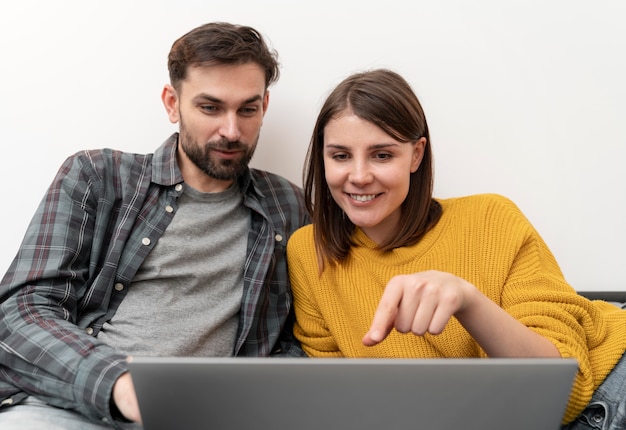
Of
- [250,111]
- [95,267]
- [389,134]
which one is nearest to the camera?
[389,134]

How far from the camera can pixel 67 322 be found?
3.86 feet

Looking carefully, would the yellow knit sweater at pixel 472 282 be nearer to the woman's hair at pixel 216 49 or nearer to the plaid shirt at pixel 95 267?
the plaid shirt at pixel 95 267

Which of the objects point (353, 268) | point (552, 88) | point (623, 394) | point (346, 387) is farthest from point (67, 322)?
point (552, 88)

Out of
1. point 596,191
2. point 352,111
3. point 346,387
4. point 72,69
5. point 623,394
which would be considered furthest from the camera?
point 596,191

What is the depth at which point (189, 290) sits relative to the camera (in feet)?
4.58

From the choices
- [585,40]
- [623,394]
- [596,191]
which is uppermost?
[585,40]

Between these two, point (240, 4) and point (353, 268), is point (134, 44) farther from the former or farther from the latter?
point (353, 268)

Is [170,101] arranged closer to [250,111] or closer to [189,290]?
[250,111]

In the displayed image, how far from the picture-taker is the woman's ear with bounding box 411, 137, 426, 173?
1.31 meters

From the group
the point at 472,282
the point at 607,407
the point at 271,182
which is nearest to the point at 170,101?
the point at 271,182

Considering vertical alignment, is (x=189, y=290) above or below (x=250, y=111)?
below

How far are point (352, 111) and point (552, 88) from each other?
0.73 m

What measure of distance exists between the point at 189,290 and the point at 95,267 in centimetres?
21

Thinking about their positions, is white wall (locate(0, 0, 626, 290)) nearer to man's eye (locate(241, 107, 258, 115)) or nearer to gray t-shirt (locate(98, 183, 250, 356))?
man's eye (locate(241, 107, 258, 115))
